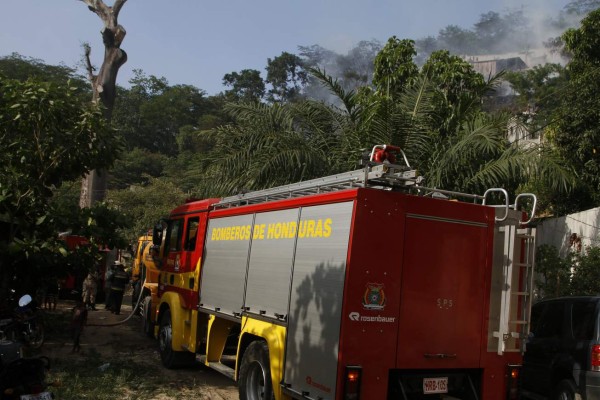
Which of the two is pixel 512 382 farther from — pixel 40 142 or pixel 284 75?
pixel 284 75

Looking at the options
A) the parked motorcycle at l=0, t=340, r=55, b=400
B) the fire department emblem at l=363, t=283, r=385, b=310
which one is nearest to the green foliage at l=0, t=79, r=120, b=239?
the parked motorcycle at l=0, t=340, r=55, b=400

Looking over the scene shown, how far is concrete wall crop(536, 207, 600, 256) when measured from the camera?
11750 mm

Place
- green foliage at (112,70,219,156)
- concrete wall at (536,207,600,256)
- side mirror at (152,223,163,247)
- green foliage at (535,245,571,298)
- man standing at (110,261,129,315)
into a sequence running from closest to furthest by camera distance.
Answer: green foliage at (535,245,571,298) < side mirror at (152,223,163,247) < concrete wall at (536,207,600,256) < man standing at (110,261,129,315) < green foliage at (112,70,219,156)

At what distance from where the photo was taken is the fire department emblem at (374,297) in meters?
5.22

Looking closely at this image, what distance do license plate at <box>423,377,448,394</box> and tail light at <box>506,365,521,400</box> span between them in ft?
2.34

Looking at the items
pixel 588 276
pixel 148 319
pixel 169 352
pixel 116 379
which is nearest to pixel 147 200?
pixel 148 319

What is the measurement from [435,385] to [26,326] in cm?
739

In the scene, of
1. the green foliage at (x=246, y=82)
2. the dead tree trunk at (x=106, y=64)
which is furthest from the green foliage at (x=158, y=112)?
the dead tree trunk at (x=106, y=64)

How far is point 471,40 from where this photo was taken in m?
147

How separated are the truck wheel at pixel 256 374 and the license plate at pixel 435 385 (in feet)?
5.68

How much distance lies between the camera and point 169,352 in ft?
31.1

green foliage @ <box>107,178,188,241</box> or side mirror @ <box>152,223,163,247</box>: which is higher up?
green foliage @ <box>107,178,188,241</box>

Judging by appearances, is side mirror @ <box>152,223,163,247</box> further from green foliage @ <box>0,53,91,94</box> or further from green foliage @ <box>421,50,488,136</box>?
green foliage @ <box>0,53,91,94</box>

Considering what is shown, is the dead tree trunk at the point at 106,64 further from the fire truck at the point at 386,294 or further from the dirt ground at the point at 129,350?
the fire truck at the point at 386,294
